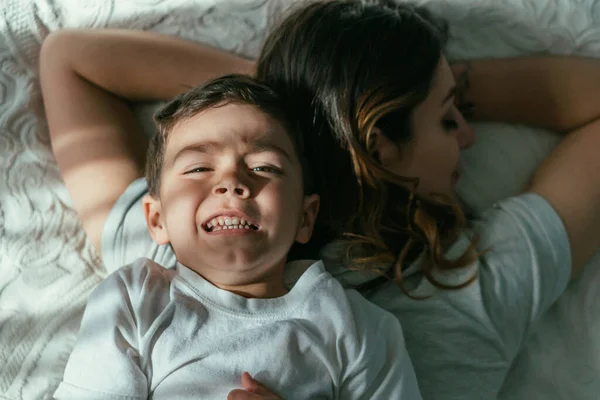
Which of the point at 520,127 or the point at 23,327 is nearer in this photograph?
the point at 23,327

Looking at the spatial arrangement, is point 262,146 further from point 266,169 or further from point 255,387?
point 255,387

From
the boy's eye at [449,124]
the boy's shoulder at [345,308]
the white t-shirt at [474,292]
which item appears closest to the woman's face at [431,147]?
the boy's eye at [449,124]

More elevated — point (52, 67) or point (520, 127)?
point (52, 67)

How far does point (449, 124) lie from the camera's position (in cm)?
114

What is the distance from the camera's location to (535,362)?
1.17m

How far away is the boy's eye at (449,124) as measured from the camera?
3.64 feet

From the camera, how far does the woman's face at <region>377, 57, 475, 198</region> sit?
3.48ft

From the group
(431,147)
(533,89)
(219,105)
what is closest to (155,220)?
(219,105)

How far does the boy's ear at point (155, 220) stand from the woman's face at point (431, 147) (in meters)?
0.35

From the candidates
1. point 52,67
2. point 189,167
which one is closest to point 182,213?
point 189,167

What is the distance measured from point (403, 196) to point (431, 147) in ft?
0.30

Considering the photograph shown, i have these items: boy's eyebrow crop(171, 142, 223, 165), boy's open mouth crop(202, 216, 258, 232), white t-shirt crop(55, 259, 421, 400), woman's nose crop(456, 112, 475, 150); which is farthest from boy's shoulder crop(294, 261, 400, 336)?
woman's nose crop(456, 112, 475, 150)

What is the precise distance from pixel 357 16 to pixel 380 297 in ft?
1.51

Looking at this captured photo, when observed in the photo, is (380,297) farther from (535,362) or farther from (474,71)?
(474,71)
